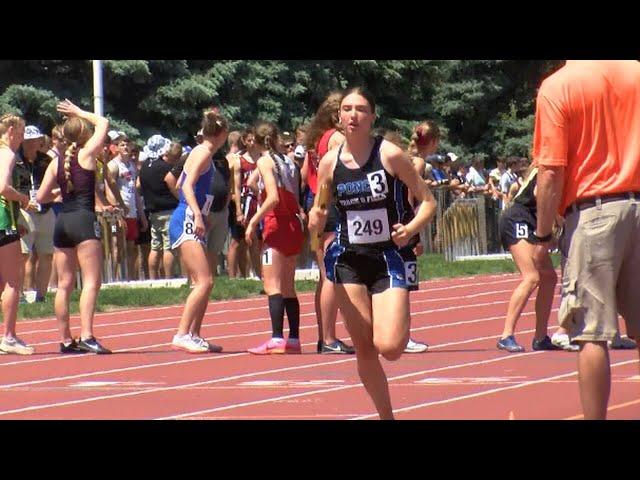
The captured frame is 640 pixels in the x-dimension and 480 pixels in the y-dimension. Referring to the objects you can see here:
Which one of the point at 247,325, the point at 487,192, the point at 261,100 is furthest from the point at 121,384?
the point at 261,100

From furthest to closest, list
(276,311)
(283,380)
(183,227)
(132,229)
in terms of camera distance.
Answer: (132,229) < (183,227) < (276,311) < (283,380)

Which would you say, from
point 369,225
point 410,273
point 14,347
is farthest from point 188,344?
point 410,273

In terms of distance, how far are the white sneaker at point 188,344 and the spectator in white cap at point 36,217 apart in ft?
14.8

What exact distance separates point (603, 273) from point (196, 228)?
25.4 ft

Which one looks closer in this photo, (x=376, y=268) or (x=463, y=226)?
(x=376, y=268)

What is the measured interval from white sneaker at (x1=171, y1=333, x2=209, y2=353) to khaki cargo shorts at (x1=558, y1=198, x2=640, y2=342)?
7718 millimetres

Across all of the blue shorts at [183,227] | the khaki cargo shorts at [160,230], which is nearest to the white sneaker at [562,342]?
the blue shorts at [183,227]

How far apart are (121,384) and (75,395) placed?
80 centimetres

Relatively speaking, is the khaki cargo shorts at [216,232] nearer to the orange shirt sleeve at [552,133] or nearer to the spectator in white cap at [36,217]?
the spectator in white cap at [36,217]

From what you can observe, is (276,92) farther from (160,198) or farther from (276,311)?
(276,311)

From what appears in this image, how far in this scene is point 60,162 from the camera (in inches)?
643

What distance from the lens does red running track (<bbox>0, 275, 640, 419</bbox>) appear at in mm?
11789

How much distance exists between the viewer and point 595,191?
29.2ft

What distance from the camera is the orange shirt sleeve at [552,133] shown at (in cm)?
886
